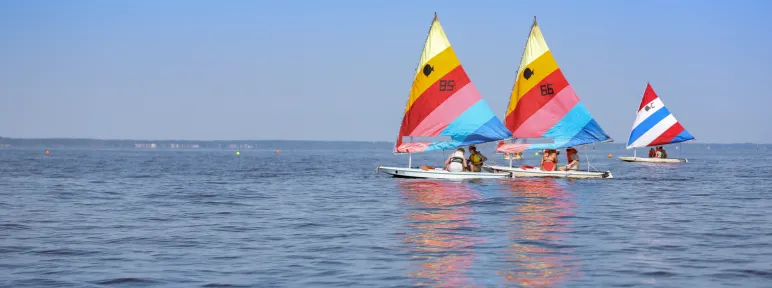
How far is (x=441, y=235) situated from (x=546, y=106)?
3519 cm

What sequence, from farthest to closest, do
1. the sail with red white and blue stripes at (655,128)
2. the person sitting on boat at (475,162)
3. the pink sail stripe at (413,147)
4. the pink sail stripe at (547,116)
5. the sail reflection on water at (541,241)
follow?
the sail with red white and blue stripes at (655,128) < the pink sail stripe at (547,116) < the pink sail stripe at (413,147) < the person sitting on boat at (475,162) < the sail reflection on water at (541,241)

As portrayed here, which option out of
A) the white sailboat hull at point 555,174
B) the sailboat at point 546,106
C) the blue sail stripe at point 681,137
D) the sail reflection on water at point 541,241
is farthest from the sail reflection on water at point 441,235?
the blue sail stripe at point 681,137

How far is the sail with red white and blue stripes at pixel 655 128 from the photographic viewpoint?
9788cm

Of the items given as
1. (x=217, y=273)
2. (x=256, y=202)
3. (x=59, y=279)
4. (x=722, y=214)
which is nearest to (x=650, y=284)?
(x=217, y=273)

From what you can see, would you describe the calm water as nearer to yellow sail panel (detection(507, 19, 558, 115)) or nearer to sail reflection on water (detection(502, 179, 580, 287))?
sail reflection on water (detection(502, 179, 580, 287))

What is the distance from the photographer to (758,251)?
22.0 metres

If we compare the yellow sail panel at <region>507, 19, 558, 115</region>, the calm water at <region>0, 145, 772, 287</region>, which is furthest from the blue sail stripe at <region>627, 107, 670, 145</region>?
the calm water at <region>0, 145, 772, 287</region>

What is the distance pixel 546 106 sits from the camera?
2349 inches

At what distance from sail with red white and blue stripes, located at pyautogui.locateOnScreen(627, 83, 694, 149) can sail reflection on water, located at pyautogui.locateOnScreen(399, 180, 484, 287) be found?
185ft

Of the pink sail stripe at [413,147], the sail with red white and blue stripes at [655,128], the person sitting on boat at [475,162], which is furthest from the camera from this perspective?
the sail with red white and blue stripes at [655,128]

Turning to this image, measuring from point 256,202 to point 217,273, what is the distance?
20.7 metres

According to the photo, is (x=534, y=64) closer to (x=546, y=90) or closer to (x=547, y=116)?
(x=546, y=90)

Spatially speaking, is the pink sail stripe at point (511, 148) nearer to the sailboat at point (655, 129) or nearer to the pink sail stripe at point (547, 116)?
the pink sail stripe at point (547, 116)

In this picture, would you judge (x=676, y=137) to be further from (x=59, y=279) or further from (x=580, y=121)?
(x=59, y=279)
